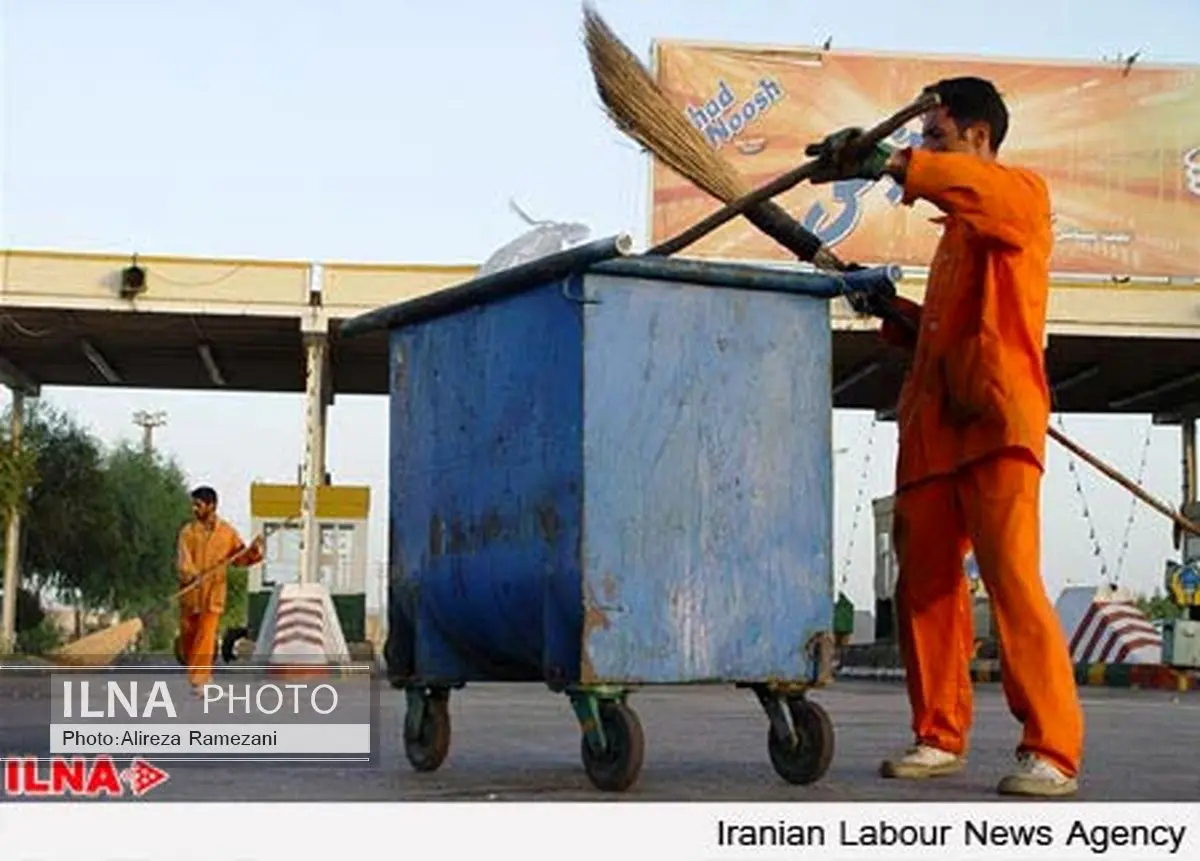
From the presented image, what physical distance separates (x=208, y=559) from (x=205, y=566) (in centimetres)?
7

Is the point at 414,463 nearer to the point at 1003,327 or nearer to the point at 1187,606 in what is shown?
the point at 1003,327

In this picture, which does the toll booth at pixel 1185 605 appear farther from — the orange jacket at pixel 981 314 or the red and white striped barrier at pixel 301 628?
the orange jacket at pixel 981 314

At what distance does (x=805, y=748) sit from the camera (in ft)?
18.8

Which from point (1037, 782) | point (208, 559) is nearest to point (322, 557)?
point (208, 559)

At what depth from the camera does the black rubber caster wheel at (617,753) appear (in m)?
5.28

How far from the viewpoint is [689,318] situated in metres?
5.46

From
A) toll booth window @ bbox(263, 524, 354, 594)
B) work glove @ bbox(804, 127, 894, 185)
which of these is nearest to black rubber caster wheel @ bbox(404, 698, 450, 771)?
work glove @ bbox(804, 127, 894, 185)

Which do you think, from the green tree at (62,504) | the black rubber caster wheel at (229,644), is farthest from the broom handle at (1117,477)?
the green tree at (62,504)

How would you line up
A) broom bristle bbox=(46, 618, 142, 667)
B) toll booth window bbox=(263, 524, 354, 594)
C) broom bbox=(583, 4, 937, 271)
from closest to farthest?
broom bbox=(583, 4, 937, 271) < broom bristle bbox=(46, 618, 142, 667) < toll booth window bbox=(263, 524, 354, 594)

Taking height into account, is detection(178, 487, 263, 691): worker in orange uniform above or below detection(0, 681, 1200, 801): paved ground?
above

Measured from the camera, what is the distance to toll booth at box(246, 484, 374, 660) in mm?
24625

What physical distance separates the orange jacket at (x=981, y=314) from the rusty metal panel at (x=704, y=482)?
0.35m

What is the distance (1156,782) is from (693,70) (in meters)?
21.1

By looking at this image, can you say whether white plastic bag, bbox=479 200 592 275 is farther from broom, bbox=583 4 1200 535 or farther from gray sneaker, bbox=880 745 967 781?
gray sneaker, bbox=880 745 967 781
